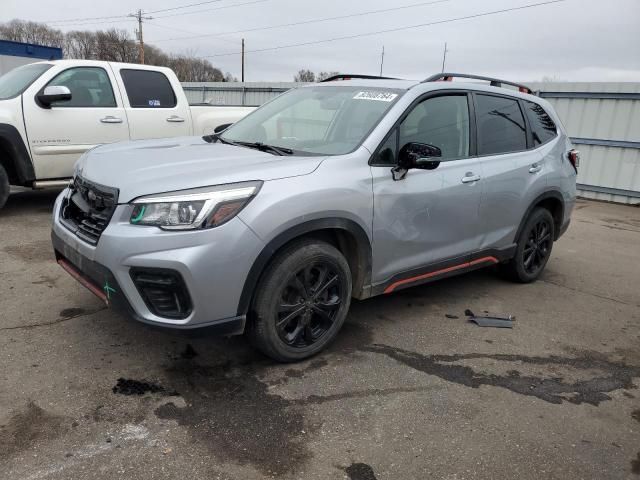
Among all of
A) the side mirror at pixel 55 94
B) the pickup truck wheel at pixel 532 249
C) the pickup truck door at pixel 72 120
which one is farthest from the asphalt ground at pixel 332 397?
the side mirror at pixel 55 94

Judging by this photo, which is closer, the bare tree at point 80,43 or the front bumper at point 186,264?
the front bumper at point 186,264

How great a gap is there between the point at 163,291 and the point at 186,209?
0.45m

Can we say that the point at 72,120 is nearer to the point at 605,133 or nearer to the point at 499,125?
the point at 499,125

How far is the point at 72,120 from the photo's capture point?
660cm

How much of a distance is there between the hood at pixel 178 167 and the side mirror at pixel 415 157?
0.58 m

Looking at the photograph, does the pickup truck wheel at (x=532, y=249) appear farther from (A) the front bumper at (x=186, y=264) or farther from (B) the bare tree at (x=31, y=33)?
(B) the bare tree at (x=31, y=33)

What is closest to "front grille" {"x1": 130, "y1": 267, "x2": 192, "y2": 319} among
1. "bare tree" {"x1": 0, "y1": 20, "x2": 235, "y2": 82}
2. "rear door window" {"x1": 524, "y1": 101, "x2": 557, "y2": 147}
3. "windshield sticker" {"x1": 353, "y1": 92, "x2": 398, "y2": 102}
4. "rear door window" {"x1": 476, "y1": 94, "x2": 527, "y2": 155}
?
"windshield sticker" {"x1": 353, "y1": 92, "x2": 398, "y2": 102}

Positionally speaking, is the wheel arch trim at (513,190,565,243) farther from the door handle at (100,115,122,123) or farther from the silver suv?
the door handle at (100,115,122,123)

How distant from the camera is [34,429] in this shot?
2619 millimetres

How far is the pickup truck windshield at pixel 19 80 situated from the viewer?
643 cm

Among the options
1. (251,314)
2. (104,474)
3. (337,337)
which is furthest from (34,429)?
(337,337)

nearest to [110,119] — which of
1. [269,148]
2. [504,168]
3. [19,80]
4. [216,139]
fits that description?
[19,80]

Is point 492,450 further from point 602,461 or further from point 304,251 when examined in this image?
point 304,251

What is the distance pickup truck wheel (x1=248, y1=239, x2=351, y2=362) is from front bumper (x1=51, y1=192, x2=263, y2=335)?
181 mm
